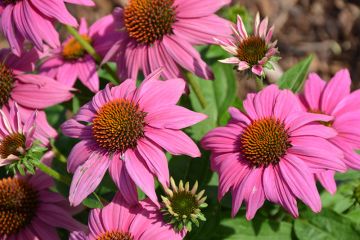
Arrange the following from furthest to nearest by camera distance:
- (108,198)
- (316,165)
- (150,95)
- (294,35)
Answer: (294,35) → (108,198) → (150,95) → (316,165)

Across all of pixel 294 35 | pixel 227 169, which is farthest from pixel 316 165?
pixel 294 35

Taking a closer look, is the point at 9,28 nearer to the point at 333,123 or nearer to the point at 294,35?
the point at 333,123

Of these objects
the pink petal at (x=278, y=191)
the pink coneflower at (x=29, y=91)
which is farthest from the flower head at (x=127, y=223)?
the pink coneflower at (x=29, y=91)

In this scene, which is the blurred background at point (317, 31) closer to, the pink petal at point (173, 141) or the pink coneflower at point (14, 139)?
the pink petal at point (173, 141)

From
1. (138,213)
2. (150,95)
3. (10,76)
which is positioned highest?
(150,95)

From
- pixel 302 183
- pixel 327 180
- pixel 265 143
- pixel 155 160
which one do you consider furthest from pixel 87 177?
pixel 327 180

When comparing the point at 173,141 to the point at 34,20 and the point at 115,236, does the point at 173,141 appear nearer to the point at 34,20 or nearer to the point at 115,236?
the point at 115,236

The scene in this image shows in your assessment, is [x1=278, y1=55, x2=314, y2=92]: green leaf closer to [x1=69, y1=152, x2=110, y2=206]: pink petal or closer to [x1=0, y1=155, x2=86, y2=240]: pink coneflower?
[x1=69, y1=152, x2=110, y2=206]: pink petal
